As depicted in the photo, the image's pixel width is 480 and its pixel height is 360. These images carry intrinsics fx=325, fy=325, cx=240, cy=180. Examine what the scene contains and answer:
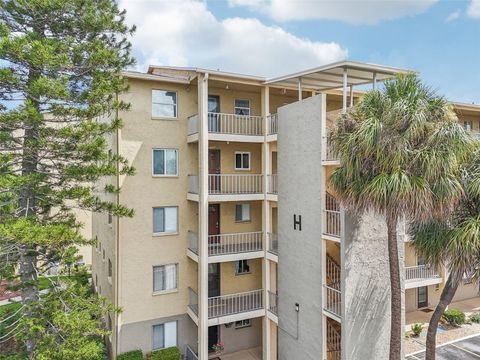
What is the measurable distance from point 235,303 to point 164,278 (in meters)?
3.85

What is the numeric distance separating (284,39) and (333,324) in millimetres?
16765

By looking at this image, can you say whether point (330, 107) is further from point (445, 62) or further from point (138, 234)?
point (138, 234)

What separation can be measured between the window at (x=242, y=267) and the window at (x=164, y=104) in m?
8.66

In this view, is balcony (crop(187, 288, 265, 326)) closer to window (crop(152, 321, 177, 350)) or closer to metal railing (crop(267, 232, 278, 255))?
window (crop(152, 321, 177, 350))

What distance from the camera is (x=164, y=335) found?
1641cm

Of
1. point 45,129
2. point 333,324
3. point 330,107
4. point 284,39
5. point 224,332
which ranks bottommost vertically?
point 224,332

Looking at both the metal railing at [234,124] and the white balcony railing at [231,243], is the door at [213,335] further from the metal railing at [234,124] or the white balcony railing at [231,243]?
the metal railing at [234,124]

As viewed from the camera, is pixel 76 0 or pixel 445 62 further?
pixel 445 62

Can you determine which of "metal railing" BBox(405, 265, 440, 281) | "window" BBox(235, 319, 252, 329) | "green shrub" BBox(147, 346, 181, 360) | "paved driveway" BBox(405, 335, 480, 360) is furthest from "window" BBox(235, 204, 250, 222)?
"paved driveway" BBox(405, 335, 480, 360)

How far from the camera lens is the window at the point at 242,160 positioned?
59.7ft

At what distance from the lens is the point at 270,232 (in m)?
17.4

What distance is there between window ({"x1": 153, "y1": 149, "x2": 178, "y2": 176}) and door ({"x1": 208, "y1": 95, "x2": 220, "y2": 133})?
2354mm

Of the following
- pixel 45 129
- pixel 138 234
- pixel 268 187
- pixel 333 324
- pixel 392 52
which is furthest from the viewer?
pixel 392 52

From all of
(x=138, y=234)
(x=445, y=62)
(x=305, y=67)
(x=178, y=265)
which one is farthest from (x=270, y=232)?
(x=445, y=62)
